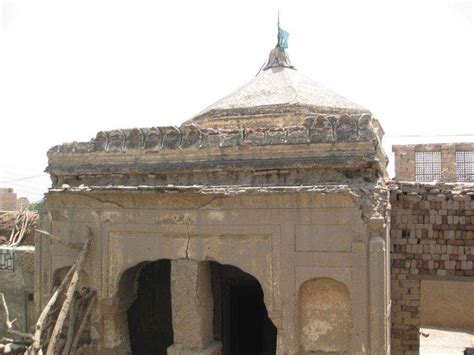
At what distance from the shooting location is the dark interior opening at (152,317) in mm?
8672

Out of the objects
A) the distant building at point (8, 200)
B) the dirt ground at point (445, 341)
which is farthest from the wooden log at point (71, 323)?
the distant building at point (8, 200)

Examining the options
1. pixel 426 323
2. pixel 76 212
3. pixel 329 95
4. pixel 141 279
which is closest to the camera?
pixel 76 212

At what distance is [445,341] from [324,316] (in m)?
7.61

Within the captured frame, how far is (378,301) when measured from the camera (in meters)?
5.48

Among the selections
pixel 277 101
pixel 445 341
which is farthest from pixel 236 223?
pixel 445 341

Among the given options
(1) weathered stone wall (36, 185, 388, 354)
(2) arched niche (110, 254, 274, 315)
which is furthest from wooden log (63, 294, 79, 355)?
(2) arched niche (110, 254, 274, 315)

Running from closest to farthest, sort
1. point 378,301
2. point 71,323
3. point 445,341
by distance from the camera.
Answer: point 378,301 → point 71,323 → point 445,341

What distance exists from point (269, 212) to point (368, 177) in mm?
1233

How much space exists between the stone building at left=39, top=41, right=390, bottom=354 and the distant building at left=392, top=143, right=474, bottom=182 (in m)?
7.51

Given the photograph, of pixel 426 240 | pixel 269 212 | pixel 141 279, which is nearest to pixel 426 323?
pixel 426 240

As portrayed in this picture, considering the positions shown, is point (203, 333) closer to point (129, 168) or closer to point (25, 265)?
point (129, 168)

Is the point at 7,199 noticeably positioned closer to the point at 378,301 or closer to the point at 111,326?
the point at 111,326

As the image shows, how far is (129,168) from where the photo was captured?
6602mm

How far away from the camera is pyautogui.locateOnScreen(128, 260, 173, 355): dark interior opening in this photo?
8.67 m
